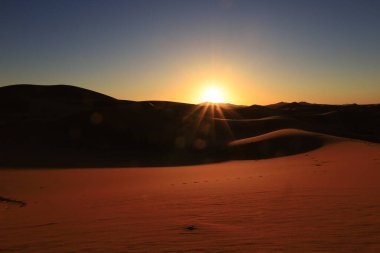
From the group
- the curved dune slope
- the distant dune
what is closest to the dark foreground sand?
the curved dune slope

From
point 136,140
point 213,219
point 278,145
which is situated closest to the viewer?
point 213,219

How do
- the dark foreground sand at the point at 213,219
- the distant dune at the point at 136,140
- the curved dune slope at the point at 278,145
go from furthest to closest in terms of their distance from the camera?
the distant dune at the point at 136,140
the curved dune slope at the point at 278,145
the dark foreground sand at the point at 213,219

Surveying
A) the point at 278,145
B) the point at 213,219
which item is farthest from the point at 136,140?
the point at 213,219

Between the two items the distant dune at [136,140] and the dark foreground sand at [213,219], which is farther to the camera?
the distant dune at [136,140]

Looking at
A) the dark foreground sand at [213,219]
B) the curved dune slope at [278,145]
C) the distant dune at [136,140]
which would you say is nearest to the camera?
the dark foreground sand at [213,219]

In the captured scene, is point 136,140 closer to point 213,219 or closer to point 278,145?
point 278,145

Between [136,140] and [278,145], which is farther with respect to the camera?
[136,140]

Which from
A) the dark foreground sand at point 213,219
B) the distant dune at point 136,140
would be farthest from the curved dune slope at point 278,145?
the dark foreground sand at point 213,219

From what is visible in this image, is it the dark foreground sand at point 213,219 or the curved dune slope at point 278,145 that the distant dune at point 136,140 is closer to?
the curved dune slope at point 278,145

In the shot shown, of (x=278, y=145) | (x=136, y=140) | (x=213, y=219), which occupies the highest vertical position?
(x=136, y=140)

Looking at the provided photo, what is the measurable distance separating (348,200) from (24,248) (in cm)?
598

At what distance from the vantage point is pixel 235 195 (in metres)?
9.30

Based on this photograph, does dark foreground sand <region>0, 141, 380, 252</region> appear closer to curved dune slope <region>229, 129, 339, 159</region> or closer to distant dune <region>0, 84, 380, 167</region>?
curved dune slope <region>229, 129, 339, 159</region>

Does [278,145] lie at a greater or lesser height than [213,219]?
greater
